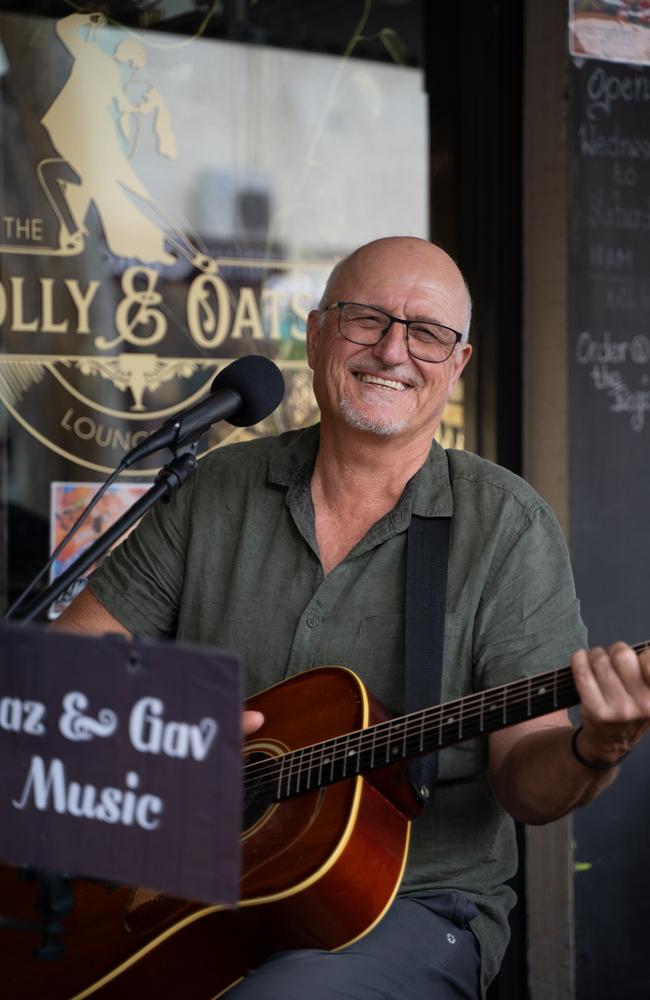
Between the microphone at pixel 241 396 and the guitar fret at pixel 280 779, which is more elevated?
the microphone at pixel 241 396

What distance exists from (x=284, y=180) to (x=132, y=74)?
1.60 ft

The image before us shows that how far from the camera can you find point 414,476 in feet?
7.77

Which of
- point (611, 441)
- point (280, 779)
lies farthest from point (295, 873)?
Answer: point (611, 441)

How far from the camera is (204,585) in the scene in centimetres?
241

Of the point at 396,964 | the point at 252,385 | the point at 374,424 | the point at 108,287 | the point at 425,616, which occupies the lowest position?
the point at 396,964

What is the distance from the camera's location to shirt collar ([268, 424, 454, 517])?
2.30 m

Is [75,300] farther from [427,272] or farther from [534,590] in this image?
[534,590]

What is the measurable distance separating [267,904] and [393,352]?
40.5 inches

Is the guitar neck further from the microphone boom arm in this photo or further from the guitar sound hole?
the microphone boom arm

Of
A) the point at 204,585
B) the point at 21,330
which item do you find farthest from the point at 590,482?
the point at 21,330

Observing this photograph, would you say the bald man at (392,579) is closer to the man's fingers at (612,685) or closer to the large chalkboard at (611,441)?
the man's fingers at (612,685)

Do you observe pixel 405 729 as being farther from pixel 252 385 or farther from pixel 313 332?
pixel 313 332

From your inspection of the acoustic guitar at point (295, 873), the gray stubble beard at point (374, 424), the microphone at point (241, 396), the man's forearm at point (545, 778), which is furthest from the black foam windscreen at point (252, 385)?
the man's forearm at point (545, 778)

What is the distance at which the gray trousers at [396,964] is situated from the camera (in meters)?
1.87
